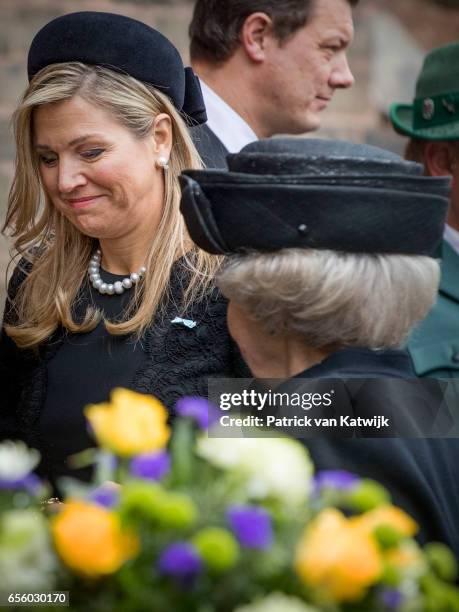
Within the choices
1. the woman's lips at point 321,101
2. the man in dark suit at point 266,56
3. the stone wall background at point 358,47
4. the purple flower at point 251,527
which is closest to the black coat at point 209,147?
the man in dark suit at point 266,56

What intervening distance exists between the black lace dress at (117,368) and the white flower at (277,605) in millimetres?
1210

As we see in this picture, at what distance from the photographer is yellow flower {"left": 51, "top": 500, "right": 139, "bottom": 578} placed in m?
1.08

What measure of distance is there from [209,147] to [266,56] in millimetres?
493

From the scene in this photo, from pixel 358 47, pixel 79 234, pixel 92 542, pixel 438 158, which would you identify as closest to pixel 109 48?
pixel 79 234

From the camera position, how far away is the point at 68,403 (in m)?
2.41

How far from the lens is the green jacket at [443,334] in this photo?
2.59 m

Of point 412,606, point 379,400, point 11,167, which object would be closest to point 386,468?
point 379,400

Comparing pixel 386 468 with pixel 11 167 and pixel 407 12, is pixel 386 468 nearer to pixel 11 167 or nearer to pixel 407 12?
pixel 11 167

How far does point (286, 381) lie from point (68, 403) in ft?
2.34

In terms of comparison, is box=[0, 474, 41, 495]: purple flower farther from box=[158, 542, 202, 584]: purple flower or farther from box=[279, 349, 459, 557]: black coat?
box=[279, 349, 459, 557]: black coat

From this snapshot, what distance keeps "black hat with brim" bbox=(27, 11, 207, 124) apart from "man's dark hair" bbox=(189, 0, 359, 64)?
3.57ft

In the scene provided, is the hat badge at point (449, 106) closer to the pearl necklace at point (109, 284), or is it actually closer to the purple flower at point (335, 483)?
the pearl necklace at point (109, 284)

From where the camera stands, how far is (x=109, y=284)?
101 inches

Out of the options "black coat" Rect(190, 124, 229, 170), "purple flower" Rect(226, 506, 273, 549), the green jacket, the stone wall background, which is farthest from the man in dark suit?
"purple flower" Rect(226, 506, 273, 549)
